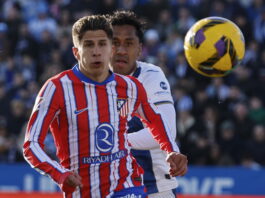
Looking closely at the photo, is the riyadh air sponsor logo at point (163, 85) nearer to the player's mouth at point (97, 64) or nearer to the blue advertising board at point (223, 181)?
the player's mouth at point (97, 64)

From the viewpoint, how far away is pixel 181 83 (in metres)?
14.8

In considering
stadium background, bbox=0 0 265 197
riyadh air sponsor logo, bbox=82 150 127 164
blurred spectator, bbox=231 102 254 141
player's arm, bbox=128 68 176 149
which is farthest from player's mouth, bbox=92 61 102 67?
blurred spectator, bbox=231 102 254 141

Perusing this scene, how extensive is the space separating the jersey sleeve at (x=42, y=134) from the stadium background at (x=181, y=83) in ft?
20.4

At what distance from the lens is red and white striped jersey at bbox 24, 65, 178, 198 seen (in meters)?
5.04

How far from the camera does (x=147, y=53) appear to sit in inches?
619

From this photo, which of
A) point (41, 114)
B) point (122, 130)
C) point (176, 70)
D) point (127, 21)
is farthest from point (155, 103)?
point (176, 70)

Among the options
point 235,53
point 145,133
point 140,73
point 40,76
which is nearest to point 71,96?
point 145,133

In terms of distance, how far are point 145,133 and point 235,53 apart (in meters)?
1.17

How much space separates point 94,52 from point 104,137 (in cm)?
59

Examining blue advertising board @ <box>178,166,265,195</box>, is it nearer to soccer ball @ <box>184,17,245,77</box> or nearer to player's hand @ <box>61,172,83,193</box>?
soccer ball @ <box>184,17,245,77</box>

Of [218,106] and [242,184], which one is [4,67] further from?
[242,184]

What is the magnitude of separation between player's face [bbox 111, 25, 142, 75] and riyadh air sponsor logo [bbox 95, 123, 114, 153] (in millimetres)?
1408

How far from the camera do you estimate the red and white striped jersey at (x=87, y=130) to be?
5.04m

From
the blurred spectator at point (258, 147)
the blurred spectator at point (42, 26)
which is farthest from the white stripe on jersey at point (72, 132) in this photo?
the blurred spectator at point (42, 26)
